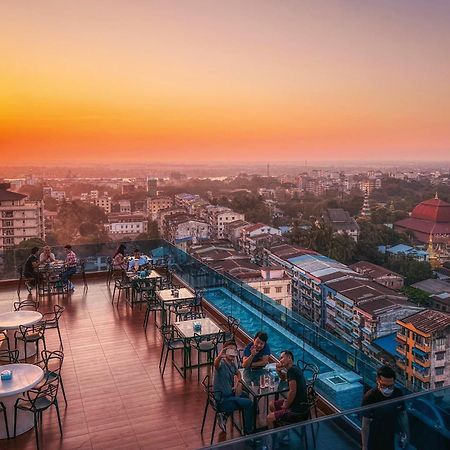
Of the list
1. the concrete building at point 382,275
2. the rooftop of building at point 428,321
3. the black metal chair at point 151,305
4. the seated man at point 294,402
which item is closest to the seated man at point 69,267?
the black metal chair at point 151,305

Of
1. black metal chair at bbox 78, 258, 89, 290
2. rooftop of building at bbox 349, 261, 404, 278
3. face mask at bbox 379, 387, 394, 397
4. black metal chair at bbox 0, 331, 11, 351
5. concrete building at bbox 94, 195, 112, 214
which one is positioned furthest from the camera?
concrete building at bbox 94, 195, 112, 214

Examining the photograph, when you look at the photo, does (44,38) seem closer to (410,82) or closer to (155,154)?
(155,154)

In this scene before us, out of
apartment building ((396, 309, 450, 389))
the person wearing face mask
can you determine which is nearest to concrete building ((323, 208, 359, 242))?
apartment building ((396, 309, 450, 389))

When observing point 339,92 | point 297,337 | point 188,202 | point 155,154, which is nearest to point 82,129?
point 155,154

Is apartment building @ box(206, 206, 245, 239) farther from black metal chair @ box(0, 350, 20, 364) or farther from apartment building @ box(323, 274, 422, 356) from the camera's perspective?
black metal chair @ box(0, 350, 20, 364)

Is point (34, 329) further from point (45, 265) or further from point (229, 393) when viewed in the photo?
point (45, 265)

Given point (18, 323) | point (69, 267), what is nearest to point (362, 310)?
point (69, 267)
